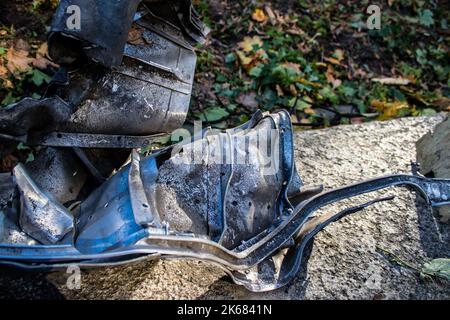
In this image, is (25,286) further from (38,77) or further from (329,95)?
(329,95)

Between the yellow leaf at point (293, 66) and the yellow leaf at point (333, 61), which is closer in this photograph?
the yellow leaf at point (293, 66)

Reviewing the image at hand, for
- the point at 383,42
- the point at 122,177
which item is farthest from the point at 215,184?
the point at 383,42

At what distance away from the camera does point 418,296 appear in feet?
4.80

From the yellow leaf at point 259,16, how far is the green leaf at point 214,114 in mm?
962

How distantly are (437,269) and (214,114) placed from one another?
1.49 meters

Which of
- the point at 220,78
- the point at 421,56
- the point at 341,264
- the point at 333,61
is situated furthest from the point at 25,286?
the point at 421,56

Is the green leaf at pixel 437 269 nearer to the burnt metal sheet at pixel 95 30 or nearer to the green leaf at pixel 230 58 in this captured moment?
the burnt metal sheet at pixel 95 30

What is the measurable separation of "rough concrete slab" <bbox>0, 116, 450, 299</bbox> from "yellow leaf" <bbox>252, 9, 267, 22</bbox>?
5.25 feet

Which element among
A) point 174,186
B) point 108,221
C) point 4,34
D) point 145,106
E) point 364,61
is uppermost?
point 364,61

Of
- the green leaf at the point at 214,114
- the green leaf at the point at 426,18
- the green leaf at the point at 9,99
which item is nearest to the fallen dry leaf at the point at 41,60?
the green leaf at the point at 9,99

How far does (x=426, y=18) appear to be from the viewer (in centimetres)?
388

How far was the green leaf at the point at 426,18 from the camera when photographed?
12.6ft
